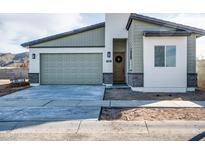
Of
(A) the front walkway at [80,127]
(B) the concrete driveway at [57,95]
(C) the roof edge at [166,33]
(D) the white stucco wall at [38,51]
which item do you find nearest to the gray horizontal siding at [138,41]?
(C) the roof edge at [166,33]

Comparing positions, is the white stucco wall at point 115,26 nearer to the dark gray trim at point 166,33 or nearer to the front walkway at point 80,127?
the dark gray trim at point 166,33

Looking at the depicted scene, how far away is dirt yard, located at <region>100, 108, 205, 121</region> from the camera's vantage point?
25.9 feet

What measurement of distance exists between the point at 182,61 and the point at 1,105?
1041cm

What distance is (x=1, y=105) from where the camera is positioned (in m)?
10.2

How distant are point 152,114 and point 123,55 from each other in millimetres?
13061

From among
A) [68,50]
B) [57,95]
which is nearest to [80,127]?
[57,95]

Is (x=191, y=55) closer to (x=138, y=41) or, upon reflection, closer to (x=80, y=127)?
(x=138, y=41)

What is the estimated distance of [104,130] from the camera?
647cm

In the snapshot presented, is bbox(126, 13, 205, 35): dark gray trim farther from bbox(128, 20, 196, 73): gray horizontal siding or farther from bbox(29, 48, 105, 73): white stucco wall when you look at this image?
bbox(29, 48, 105, 73): white stucco wall

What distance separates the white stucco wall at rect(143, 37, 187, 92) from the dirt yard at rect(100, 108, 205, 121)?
5.88 m

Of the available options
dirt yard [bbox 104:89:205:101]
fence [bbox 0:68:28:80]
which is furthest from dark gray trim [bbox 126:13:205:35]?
fence [bbox 0:68:28:80]
